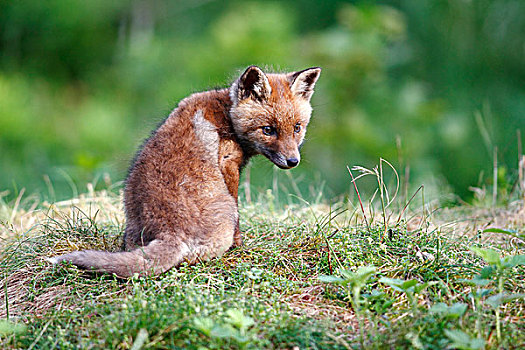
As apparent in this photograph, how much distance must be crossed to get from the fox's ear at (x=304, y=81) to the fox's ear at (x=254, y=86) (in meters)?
0.27

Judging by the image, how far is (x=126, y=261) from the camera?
12.2 feet

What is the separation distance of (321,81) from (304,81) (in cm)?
652

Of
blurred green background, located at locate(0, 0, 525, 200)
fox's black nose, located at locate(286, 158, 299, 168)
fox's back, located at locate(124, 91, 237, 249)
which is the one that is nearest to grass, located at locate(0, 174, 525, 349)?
fox's back, located at locate(124, 91, 237, 249)

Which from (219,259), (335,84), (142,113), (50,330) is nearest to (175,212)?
(219,259)

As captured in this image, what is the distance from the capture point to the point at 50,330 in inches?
131

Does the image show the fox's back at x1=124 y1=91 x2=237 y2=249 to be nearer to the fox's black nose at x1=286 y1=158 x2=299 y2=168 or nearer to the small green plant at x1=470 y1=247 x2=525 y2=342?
the fox's black nose at x1=286 y1=158 x2=299 y2=168

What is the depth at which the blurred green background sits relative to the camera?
1018 cm

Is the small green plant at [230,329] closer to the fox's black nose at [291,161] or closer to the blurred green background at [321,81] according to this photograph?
the fox's black nose at [291,161]

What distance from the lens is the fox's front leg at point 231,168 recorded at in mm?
4391

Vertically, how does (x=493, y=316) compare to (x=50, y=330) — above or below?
below

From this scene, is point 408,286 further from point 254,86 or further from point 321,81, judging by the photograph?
point 321,81

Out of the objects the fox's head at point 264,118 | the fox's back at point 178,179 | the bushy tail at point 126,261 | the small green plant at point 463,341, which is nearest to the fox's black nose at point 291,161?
the fox's head at point 264,118

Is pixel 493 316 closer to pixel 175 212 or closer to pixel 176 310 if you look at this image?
pixel 176 310

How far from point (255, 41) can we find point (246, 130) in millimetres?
6747
